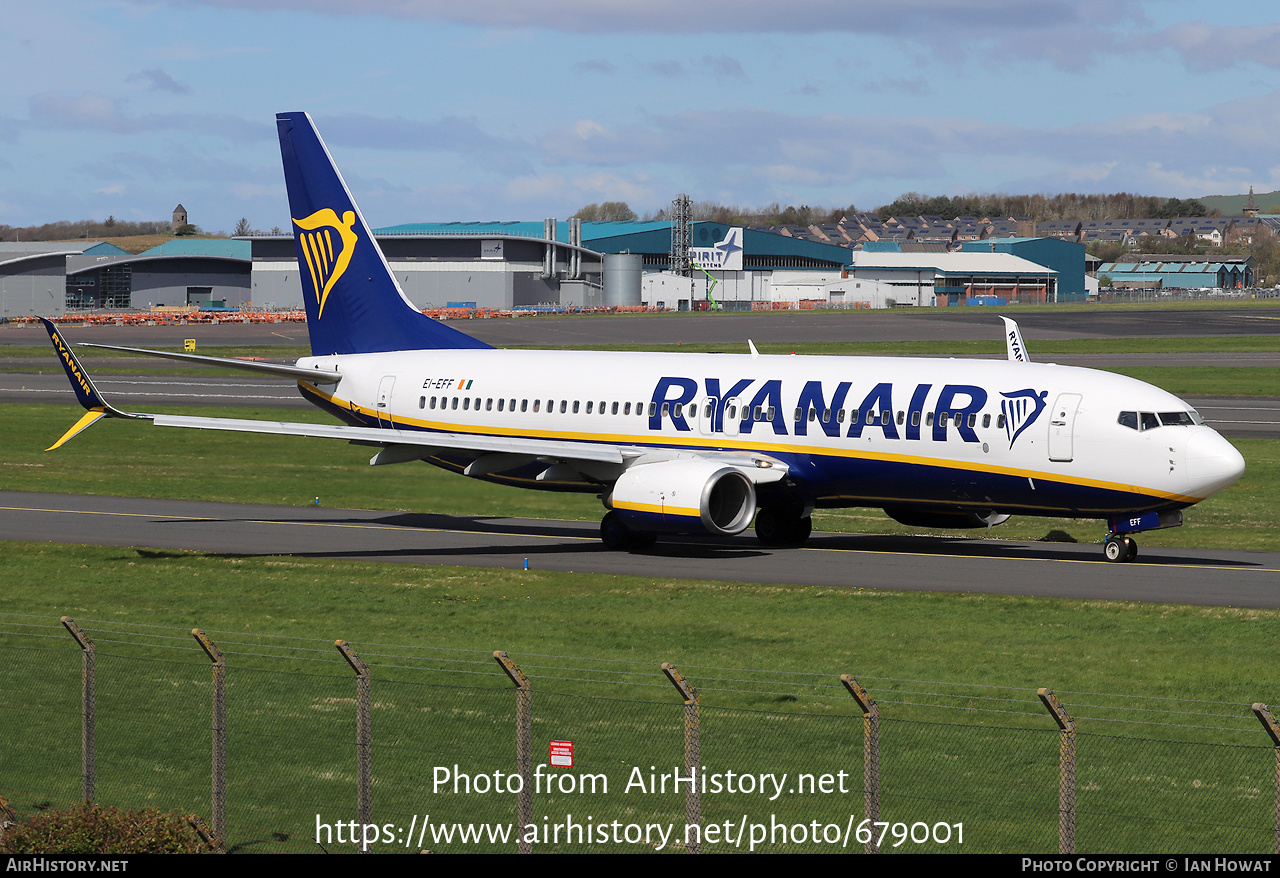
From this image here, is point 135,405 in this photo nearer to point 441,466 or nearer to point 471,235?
point 441,466

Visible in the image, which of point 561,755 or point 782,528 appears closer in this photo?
point 561,755

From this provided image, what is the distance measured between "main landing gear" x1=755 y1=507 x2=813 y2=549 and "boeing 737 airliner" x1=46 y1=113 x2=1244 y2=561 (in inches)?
2.3

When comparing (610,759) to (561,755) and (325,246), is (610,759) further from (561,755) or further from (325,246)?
(325,246)

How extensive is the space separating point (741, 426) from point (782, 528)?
117 inches

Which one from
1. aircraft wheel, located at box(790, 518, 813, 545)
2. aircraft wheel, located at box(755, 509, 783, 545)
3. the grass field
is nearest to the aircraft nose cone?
the grass field

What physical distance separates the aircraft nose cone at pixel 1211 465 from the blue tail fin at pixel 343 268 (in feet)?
71.9

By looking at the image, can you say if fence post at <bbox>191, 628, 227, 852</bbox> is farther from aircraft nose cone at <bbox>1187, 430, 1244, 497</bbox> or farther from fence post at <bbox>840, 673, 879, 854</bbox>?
aircraft nose cone at <bbox>1187, 430, 1244, 497</bbox>

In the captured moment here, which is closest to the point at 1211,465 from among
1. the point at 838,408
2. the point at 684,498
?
the point at 838,408

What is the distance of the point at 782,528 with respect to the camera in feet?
127

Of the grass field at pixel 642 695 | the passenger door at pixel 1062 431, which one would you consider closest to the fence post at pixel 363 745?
the grass field at pixel 642 695

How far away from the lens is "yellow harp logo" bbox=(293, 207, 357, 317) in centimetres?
4559
